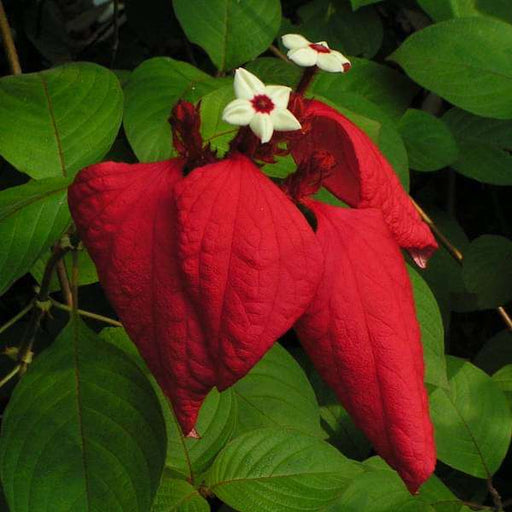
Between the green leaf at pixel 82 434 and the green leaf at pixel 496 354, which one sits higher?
the green leaf at pixel 82 434

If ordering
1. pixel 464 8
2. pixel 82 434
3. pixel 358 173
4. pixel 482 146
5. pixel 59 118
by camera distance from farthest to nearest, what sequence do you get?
pixel 482 146 < pixel 464 8 < pixel 59 118 < pixel 82 434 < pixel 358 173

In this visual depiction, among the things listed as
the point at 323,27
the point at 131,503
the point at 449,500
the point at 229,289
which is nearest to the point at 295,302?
the point at 229,289

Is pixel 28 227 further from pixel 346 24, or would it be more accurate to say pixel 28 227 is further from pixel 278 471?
pixel 346 24

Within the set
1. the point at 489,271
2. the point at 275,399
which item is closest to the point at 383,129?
the point at 489,271

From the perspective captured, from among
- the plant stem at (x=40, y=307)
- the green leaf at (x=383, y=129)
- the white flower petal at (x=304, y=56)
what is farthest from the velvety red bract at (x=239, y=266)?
the green leaf at (x=383, y=129)

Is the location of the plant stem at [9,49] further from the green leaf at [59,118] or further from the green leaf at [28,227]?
the green leaf at [28,227]

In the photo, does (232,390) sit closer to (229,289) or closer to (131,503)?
(131,503)
